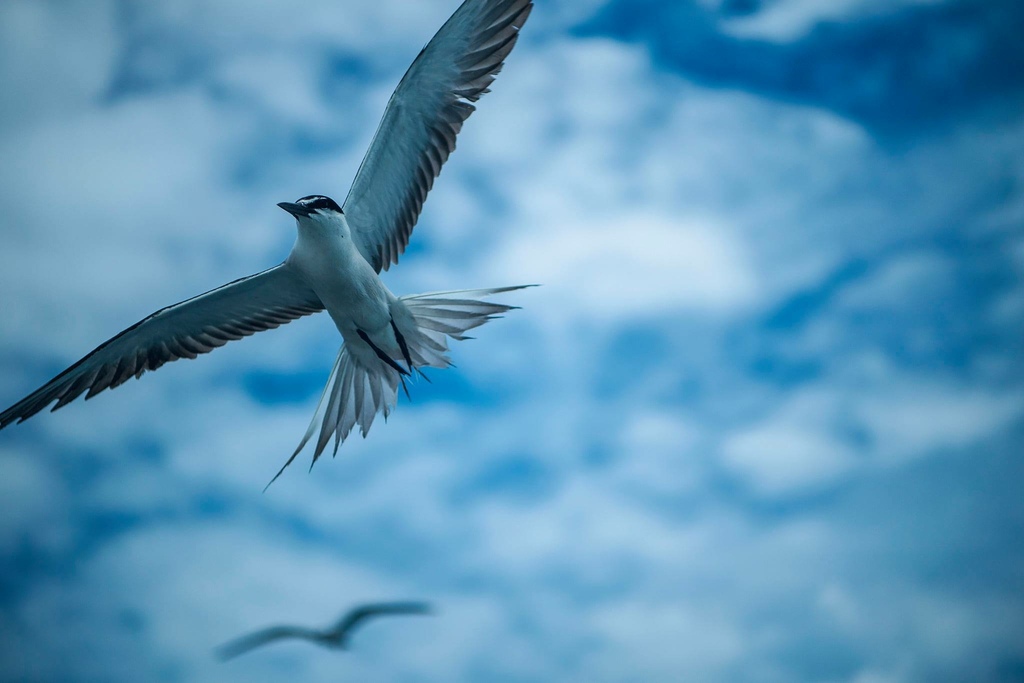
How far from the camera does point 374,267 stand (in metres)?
6.99

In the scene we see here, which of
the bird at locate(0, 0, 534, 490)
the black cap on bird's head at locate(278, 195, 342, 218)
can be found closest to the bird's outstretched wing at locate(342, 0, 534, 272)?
the bird at locate(0, 0, 534, 490)

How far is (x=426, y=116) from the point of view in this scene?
6.48m

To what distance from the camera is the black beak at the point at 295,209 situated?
6.03 metres

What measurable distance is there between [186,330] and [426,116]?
2.41 meters

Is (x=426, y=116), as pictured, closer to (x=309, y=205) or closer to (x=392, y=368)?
(x=309, y=205)

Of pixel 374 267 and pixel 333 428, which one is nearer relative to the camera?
pixel 333 428

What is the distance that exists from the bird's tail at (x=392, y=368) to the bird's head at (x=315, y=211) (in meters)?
0.71

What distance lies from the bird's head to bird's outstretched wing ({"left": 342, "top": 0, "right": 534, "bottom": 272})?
38cm

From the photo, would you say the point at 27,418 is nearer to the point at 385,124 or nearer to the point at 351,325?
the point at 351,325

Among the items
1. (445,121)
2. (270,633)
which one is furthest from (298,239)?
(270,633)

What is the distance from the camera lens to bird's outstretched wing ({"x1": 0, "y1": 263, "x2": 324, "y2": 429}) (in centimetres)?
660

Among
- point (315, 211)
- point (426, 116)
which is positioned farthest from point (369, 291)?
point (426, 116)

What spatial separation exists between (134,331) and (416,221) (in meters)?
2.14

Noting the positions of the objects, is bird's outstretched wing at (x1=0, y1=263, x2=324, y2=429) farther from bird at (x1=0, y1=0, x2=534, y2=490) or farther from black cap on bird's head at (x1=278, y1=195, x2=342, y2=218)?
black cap on bird's head at (x1=278, y1=195, x2=342, y2=218)
